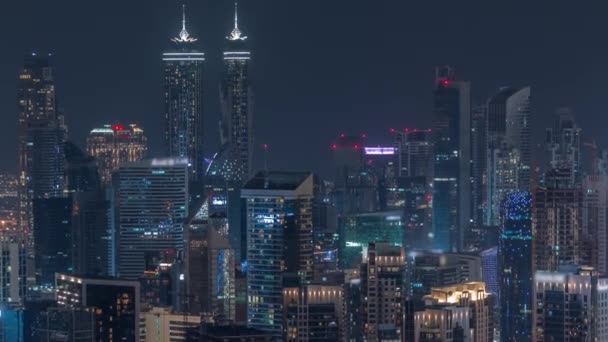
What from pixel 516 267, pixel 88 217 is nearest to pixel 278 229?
pixel 516 267

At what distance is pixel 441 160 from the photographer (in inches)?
987

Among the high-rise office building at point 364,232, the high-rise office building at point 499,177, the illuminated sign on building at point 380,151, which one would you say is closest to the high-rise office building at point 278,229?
the high-rise office building at point 364,232

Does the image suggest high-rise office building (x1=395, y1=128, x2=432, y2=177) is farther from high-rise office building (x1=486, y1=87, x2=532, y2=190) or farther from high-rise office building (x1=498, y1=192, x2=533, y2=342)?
high-rise office building (x1=498, y1=192, x2=533, y2=342)

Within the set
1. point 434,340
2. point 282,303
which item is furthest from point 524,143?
point 434,340

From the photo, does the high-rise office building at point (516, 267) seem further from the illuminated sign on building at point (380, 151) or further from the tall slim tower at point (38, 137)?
the tall slim tower at point (38, 137)

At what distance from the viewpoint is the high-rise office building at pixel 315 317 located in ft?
52.5

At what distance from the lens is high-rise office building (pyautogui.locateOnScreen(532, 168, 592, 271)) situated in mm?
17969

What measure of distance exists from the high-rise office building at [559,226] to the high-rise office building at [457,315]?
994 mm

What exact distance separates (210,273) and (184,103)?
7184 millimetres

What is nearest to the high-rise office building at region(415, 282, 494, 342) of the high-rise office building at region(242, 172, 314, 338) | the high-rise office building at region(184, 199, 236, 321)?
the high-rise office building at region(184, 199, 236, 321)

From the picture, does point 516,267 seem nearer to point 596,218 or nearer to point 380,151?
point 596,218

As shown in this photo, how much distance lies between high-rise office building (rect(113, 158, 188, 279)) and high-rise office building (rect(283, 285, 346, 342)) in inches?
152

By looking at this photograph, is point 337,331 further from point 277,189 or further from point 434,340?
point 277,189

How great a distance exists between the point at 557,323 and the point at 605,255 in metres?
3.14
